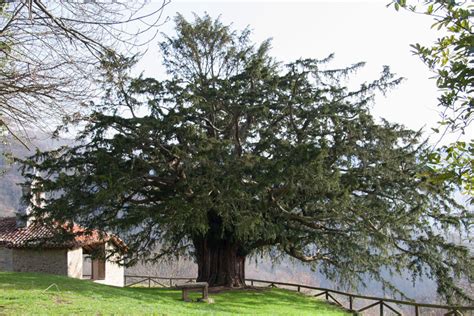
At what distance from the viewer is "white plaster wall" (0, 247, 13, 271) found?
2545cm

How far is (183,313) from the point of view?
1258cm

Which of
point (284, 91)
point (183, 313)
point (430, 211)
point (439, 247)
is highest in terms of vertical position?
point (284, 91)

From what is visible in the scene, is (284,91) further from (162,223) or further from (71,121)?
(71,121)

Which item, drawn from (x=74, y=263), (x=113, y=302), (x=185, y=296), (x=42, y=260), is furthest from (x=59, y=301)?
(x=74, y=263)

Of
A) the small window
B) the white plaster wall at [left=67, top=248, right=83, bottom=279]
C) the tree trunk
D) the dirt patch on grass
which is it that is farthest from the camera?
the small window

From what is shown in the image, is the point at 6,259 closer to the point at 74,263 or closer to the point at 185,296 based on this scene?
the point at 74,263

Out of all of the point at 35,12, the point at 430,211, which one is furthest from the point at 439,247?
the point at 35,12

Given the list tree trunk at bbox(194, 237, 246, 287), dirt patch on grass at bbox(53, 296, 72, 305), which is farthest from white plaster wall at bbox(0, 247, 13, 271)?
dirt patch on grass at bbox(53, 296, 72, 305)

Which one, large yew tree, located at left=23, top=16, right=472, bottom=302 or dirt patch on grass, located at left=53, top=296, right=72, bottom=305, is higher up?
large yew tree, located at left=23, top=16, right=472, bottom=302

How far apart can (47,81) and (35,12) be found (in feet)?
3.12

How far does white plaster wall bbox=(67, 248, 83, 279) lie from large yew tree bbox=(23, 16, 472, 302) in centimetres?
701

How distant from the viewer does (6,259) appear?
25.6 metres

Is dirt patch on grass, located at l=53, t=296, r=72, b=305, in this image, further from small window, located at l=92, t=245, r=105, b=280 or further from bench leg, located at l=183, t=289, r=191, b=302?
small window, located at l=92, t=245, r=105, b=280

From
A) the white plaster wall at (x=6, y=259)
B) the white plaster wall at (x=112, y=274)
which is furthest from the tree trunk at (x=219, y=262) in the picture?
the white plaster wall at (x=6, y=259)
